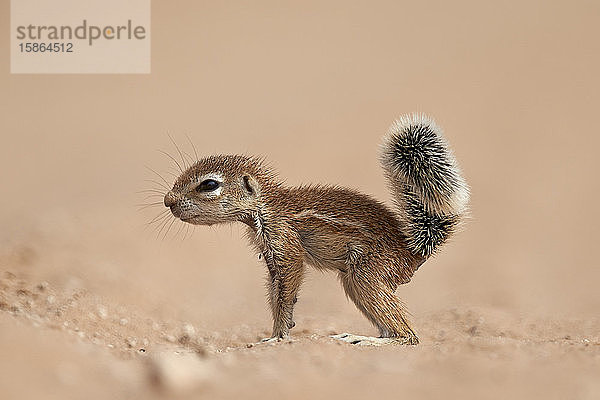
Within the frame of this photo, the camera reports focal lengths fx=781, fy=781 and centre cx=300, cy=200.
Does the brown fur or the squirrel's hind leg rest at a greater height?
the brown fur

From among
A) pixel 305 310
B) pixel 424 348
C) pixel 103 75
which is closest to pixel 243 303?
pixel 305 310

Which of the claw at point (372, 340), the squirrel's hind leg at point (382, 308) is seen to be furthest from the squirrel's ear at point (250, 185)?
the claw at point (372, 340)

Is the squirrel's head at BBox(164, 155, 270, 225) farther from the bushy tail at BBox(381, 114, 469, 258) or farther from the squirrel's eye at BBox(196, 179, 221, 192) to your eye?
the bushy tail at BBox(381, 114, 469, 258)

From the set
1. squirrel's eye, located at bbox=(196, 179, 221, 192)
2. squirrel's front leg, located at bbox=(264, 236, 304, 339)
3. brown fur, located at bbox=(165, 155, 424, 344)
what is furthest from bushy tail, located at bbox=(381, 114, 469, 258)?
squirrel's eye, located at bbox=(196, 179, 221, 192)

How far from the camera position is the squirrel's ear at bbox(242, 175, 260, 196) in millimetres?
6648

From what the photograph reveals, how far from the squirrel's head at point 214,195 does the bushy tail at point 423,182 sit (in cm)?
121

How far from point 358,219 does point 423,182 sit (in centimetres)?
63

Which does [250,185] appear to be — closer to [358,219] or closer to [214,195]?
[214,195]

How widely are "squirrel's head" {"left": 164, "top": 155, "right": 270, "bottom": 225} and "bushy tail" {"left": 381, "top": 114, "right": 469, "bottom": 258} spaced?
1.21m

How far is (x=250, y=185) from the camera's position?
261 inches

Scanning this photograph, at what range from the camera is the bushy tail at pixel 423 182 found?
6406mm

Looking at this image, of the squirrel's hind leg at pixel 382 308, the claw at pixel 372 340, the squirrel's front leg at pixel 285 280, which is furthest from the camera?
the squirrel's front leg at pixel 285 280

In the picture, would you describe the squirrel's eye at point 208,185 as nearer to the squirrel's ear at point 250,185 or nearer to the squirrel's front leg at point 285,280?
the squirrel's ear at point 250,185

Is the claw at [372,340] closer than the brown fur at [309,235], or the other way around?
the claw at [372,340]
